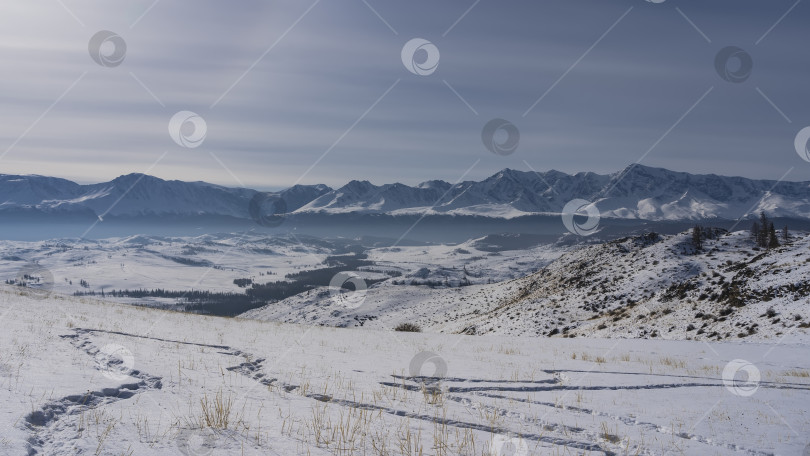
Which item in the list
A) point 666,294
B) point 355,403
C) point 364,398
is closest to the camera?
point 355,403

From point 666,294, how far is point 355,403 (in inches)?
1794

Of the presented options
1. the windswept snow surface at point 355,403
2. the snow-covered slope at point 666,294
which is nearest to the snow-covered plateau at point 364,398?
the windswept snow surface at point 355,403

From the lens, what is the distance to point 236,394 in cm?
871

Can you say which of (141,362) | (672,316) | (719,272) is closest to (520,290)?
(719,272)

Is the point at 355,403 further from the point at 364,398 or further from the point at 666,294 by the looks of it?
the point at 666,294

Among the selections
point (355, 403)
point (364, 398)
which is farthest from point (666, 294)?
point (355, 403)

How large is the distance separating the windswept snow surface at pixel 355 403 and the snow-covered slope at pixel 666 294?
2011cm

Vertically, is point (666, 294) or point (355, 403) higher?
point (666, 294)

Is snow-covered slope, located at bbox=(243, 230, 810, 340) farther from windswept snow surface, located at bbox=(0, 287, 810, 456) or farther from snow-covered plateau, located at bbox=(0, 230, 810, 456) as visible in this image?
windswept snow surface, located at bbox=(0, 287, 810, 456)

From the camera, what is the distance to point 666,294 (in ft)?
148

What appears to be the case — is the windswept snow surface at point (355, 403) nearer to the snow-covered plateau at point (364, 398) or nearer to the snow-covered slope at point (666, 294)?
the snow-covered plateau at point (364, 398)

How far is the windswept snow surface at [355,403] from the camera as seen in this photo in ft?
20.4

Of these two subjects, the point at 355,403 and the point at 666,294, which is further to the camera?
the point at 666,294

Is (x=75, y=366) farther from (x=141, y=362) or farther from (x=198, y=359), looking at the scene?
(x=198, y=359)
